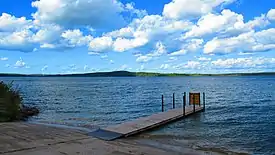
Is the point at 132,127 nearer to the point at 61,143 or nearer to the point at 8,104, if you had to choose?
the point at 61,143

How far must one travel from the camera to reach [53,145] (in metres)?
11.3

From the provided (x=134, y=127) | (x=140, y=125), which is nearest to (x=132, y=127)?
(x=134, y=127)

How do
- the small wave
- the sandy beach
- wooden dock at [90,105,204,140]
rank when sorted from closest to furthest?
the sandy beach
the small wave
wooden dock at [90,105,204,140]

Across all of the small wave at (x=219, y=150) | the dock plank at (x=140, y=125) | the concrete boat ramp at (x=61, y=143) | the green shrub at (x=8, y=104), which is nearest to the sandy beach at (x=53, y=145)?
the concrete boat ramp at (x=61, y=143)

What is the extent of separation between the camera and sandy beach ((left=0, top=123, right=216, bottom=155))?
34.2 ft

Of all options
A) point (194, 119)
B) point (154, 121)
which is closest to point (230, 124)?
point (194, 119)

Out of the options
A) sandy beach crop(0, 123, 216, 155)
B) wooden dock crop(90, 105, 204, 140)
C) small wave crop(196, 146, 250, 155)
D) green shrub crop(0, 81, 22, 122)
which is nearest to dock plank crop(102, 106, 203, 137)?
wooden dock crop(90, 105, 204, 140)

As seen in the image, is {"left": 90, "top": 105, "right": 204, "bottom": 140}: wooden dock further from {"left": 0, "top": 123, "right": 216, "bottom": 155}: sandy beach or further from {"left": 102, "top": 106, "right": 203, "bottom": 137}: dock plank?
{"left": 0, "top": 123, "right": 216, "bottom": 155}: sandy beach

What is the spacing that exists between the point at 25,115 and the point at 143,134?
14.2 meters

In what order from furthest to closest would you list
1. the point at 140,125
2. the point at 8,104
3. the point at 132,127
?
the point at 8,104 → the point at 140,125 → the point at 132,127

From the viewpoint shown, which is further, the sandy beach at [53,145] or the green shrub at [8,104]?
the green shrub at [8,104]

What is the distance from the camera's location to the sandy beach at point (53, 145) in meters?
10.4

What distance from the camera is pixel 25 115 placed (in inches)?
1088

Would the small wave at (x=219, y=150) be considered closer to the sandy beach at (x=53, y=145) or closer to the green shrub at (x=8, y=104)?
the sandy beach at (x=53, y=145)
